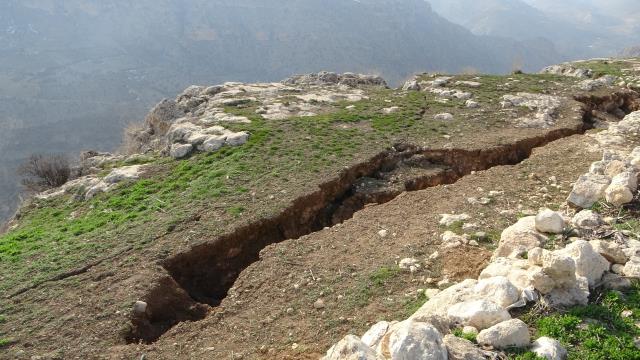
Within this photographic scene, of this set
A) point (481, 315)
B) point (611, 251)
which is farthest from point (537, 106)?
point (481, 315)

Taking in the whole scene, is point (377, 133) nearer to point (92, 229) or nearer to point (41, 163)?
point (92, 229)

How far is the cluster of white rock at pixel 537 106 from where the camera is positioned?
1005 inches

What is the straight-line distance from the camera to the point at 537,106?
1098 inches

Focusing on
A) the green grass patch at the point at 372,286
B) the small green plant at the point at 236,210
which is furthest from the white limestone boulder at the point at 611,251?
the small green plant at the point at 236,210

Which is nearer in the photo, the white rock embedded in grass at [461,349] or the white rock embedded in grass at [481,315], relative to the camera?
the white rock embedded in grass at [461,349]

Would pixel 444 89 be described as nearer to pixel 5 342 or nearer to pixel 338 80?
pixel 338 80

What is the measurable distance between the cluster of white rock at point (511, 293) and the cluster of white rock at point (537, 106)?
13850 millimetres

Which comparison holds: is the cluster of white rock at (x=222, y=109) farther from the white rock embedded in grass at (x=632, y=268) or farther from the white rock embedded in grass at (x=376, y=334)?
the white rock embedded in grass at (x=632, y=268)

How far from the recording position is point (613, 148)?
766 inches

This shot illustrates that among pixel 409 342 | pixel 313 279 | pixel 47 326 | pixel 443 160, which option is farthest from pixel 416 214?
pixel 47 326

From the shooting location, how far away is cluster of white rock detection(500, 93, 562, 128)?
1005 inches

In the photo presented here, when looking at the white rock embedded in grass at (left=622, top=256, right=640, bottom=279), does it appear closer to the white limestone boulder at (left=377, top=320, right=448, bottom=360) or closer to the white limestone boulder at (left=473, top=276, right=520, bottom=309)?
the white limestone boulder at (left=473, top=276, right=520, bottom=309)

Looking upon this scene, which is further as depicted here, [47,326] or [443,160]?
[443,160]

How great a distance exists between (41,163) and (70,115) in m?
131
